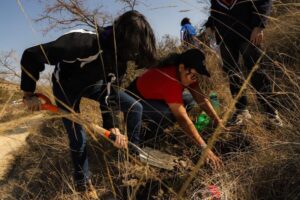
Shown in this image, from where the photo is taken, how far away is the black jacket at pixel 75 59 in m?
2.06

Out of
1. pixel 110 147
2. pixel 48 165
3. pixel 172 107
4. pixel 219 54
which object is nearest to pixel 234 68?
pixel 219 54

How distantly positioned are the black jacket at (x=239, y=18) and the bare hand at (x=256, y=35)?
28 mm

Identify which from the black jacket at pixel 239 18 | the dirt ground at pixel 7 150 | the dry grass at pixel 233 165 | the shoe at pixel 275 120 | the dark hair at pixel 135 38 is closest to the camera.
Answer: the dry grass at pixel 233 165

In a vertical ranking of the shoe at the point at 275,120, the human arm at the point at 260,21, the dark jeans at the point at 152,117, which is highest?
the human arm at the point at 260,21

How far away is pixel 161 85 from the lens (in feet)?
8.27

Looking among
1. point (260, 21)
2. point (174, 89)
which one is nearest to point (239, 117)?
point (174, 89)

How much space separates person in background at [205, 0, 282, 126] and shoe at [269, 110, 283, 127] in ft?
0.10

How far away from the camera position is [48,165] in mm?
3059

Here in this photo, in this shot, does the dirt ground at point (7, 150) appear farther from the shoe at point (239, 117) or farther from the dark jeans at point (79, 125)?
the shoe at point (239, 117)

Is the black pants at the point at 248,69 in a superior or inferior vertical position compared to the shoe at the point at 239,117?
superior

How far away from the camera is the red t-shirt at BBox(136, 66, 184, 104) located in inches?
93.9

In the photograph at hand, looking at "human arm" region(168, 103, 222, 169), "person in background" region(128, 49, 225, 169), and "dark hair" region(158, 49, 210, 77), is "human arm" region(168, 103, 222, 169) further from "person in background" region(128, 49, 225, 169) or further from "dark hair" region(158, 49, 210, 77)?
"dark hair" region(158, 49, 210, 77)

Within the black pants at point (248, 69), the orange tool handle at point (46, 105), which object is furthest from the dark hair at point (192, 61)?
the orange tool handle at point (46, 105)

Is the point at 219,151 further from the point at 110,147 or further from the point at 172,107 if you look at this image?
the point at 110,147
